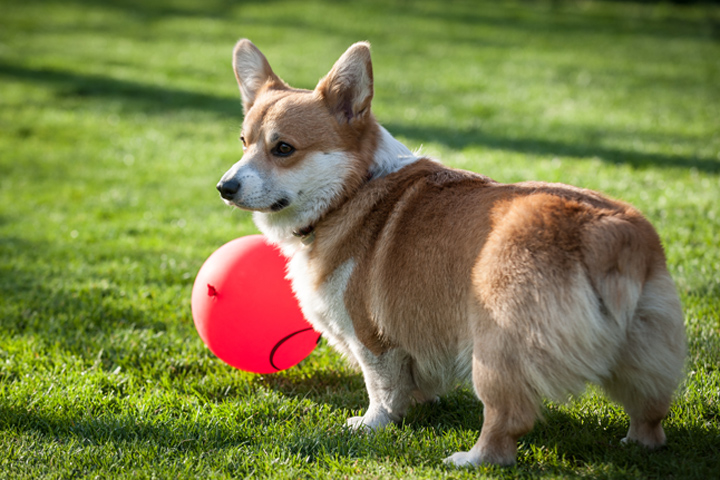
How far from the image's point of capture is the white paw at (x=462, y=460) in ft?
9.11

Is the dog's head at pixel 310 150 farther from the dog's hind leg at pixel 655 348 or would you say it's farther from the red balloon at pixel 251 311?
the dog's hind leg at pixel 655 348

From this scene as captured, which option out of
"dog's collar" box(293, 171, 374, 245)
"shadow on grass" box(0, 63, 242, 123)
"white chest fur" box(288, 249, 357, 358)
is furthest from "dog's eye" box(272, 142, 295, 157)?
"shadow on grass" box(0, 63, 242, 123)

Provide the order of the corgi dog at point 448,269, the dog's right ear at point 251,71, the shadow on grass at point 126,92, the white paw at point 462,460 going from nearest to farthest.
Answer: the corgi dog at point 448,269 → the white paw at point 462,460 → the dog's right ear at point 251,71 → the shadow on grass at point 126,92

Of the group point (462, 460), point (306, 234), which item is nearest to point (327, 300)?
point (306, 234)

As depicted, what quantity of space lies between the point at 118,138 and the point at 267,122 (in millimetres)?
8002

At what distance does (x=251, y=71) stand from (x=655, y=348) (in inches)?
109

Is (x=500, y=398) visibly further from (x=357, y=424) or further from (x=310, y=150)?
(x=310, y=150)

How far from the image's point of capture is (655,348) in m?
2.60

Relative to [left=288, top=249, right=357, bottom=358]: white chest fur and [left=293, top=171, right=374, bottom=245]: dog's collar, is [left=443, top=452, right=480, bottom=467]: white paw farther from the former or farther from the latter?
[left=293, top=171, right=374, bottom=245]: dog's collar

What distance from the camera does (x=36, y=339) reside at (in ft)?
14.6

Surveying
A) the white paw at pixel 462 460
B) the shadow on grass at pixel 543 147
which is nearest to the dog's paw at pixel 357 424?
the white paw at pixel 462 460

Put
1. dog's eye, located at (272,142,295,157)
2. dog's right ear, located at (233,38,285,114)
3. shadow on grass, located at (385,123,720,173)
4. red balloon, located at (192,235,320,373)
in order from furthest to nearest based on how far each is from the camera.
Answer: shadow on grass, located at (385,123,720,173) < dog's right ear, located at (233,38,285,114) < red balloon, located at (192,235,320,373) < dog's eye, located at (272,142,295,157)

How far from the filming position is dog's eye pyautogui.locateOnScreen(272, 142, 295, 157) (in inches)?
134

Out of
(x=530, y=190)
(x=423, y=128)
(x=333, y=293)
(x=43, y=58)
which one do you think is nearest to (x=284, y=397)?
(x=333, y=293)
